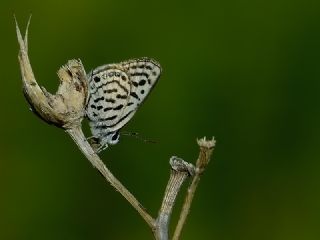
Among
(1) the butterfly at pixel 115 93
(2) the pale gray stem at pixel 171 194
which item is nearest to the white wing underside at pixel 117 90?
(1) the butterfly at pixel 115 93

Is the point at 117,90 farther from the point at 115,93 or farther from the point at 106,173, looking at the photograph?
the point at 106,173

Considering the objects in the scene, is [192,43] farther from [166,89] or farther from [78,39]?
[78,39]

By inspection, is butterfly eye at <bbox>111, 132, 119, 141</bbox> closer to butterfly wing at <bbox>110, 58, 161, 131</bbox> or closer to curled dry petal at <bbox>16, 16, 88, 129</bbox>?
butterfly wing at <bbox>110, 58, 161, 131</bbox>

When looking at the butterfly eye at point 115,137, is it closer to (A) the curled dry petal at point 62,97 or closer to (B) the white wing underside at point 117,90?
(B) the white wing underside at point 117,90

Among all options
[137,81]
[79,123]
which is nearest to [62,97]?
[79,123]

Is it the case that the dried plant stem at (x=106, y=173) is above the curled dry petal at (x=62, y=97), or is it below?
below

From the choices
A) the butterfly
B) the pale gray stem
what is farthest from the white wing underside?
the pale gray stem

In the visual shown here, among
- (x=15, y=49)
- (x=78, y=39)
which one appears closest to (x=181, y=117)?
(x=78, y=39)
